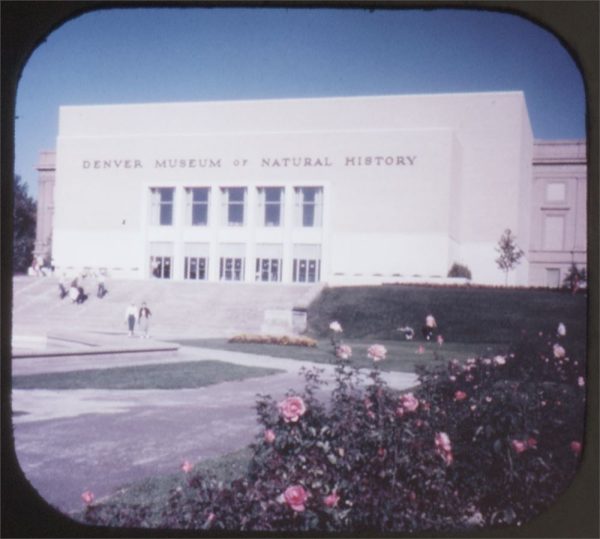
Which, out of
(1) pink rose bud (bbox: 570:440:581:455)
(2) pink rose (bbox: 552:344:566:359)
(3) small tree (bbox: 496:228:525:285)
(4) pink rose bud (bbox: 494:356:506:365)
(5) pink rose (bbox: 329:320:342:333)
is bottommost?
(1) pink rose bud (bbox: 570:440:581:455)

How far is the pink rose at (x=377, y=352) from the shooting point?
89.7 inches

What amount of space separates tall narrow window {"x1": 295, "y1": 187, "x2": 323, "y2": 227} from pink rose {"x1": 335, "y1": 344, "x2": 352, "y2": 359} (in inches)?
22.0

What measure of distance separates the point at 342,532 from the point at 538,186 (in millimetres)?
1370

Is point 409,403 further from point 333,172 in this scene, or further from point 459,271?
point 333,172

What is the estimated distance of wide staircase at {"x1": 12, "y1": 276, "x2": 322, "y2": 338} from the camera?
2.22m

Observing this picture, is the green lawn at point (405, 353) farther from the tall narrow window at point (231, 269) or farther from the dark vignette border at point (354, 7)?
the tall narrow window at point (231, 269)

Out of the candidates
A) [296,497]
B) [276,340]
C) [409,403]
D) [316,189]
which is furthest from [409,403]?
[316,189]

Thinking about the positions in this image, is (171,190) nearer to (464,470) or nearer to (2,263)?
(2,263)

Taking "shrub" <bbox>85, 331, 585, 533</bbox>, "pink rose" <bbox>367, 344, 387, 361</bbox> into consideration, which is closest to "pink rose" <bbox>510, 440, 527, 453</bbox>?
"shrub" <bbox>85, 331, 585, 533</bbox>

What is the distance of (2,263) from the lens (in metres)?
2.10

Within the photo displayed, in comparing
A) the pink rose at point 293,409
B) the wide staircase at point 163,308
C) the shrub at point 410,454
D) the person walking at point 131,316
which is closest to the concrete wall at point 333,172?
the wide staircase at point 163,308

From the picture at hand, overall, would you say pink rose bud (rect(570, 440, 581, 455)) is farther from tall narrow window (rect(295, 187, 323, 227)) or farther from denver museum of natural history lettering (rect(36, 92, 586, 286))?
tall narrow window (rect(295, 187, 323, 227))

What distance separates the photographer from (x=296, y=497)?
6.84 feet

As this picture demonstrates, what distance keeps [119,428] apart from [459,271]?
1.35 m
